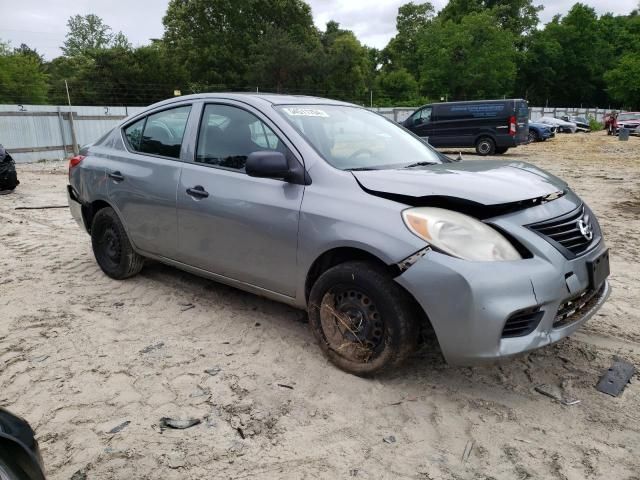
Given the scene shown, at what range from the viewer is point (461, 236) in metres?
2.57

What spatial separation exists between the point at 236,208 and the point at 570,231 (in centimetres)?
203

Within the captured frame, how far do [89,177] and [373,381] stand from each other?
326 cm

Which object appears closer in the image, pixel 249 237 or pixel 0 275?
pixel 249 237

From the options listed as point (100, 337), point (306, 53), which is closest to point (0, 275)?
point (100, 337)

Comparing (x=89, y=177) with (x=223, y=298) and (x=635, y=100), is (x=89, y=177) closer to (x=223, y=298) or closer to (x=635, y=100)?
(x=223, y=298)

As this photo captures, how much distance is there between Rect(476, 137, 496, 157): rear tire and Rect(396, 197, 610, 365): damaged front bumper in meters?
16.4

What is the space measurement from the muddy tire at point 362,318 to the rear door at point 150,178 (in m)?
1.51

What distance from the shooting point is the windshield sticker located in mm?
3473

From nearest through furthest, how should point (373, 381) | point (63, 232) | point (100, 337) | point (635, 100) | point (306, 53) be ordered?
point (373, 381), point (100, 337), point (63, 232), point (306, 53), point (635, 100)

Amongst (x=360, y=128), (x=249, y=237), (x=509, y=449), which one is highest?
(x=360, y=128)

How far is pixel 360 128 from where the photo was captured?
3.72 m

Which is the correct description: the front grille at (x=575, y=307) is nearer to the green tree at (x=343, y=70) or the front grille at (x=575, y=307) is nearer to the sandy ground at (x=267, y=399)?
the sandy ground at (x=267, y=399)

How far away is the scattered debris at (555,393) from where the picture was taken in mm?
2797

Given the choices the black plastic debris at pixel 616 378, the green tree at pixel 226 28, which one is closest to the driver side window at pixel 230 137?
the black plastic debris at pixel 616 378
